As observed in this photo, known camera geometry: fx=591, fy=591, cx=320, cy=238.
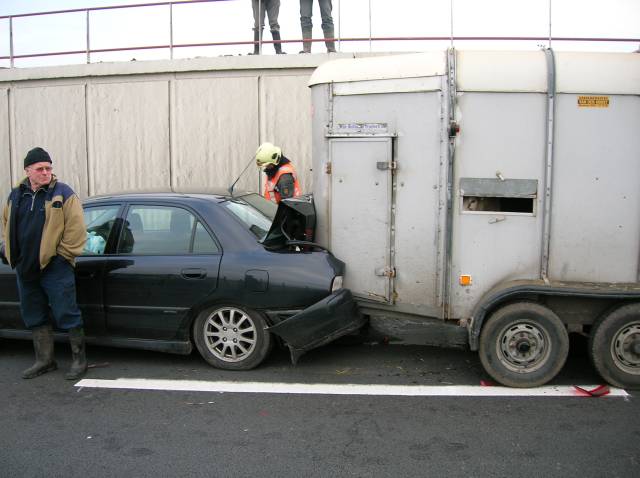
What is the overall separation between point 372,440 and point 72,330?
2604 millimetres

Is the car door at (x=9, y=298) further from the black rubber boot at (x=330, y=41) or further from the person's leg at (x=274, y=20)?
the black rubber boot at (x=330, y=41)

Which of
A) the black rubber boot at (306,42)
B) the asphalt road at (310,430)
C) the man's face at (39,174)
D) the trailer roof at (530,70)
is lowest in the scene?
the asphalt road at (310,430)

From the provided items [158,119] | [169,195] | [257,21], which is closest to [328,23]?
[257,21]

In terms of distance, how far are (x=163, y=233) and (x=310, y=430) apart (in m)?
2.10

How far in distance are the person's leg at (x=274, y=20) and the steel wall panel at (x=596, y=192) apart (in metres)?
6.89

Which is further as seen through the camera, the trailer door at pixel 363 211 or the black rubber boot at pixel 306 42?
the black rubber boot at pixel 306 42

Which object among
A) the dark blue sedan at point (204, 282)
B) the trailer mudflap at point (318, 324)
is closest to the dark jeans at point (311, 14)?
the dark blue sedan at point (204, 282)

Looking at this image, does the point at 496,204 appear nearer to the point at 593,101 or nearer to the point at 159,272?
the point at 593,101

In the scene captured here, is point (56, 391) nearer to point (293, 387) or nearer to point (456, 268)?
point (293, 387)

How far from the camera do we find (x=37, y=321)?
4758mm

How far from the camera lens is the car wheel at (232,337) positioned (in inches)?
184

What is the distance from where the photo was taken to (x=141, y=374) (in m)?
4.77

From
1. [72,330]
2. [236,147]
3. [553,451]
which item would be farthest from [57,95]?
[553,451]

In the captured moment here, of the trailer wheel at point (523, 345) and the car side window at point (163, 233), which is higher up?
the car side window at point (163, 233)
